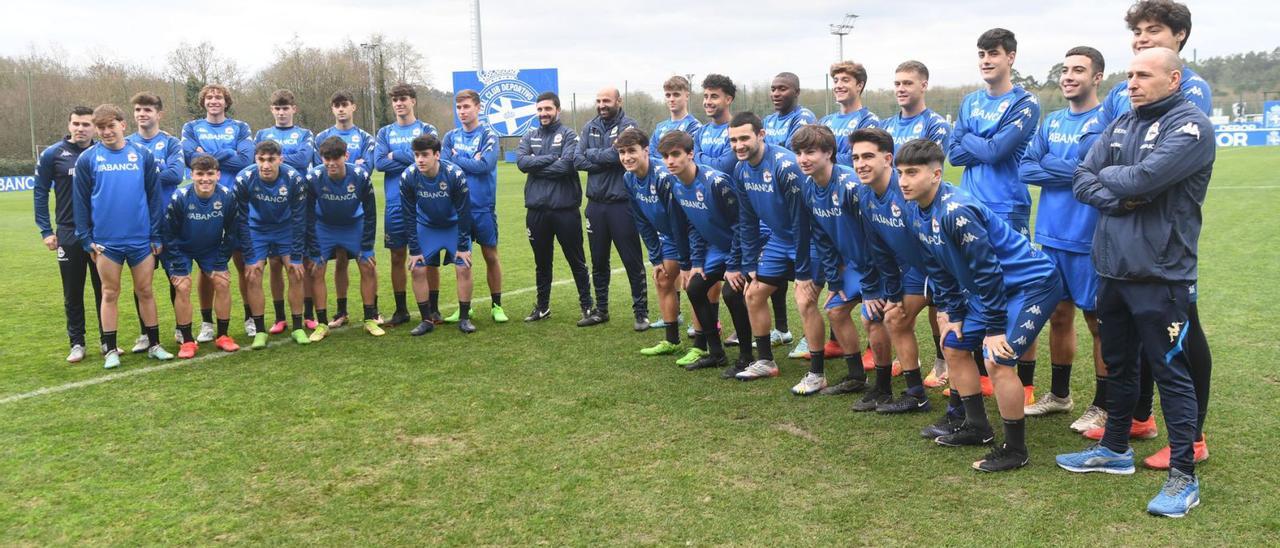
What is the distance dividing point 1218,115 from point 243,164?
62666 millimetres

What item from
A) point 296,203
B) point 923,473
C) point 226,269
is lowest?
point 923,473

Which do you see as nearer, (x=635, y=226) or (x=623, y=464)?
(x=623, y=464)

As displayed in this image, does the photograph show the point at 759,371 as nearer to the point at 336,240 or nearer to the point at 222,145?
the point at 336,240

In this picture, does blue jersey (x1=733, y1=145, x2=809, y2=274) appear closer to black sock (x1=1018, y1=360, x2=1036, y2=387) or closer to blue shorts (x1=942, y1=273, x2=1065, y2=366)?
black sock (x1=1018, y1=360, x2=1036, y2=387)

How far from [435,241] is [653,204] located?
7.61 ft

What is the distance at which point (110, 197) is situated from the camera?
6793mm

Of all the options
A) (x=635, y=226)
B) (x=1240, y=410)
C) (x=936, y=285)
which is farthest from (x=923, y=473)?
(x=635, y=226)

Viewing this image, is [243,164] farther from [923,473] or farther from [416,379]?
[923,473]

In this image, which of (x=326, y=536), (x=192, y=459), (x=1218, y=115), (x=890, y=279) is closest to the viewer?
(x=326, y=536)

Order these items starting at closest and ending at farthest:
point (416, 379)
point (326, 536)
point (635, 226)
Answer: point (326, 536) → point (416, 379) → point (635, 226)

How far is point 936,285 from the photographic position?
15.3ft

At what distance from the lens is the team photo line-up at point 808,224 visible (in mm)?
3984

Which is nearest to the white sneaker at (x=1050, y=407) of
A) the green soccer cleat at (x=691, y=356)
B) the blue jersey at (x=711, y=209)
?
the blue jersey at (x=711, y=209)

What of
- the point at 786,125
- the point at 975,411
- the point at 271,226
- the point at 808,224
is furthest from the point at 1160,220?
the point at 271,226
